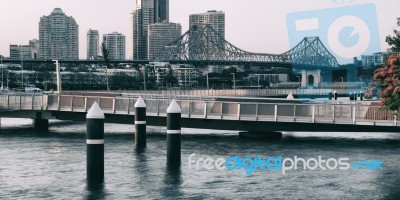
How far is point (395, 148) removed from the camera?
4159 cm

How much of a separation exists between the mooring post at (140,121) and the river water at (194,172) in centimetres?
61

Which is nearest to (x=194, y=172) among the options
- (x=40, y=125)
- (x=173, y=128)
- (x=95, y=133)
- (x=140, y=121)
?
(x=173, y=128)

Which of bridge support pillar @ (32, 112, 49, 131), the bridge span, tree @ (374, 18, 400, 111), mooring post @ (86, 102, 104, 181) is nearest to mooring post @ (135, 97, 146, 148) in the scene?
the bridge span

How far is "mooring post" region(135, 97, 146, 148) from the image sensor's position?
37875mm

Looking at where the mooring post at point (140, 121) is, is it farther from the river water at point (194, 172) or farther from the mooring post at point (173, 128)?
the mooring post at point (173, 128)

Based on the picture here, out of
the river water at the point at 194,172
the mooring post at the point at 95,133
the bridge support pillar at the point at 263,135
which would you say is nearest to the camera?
the mooring post at the point at 95,133

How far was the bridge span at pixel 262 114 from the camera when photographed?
41594mm

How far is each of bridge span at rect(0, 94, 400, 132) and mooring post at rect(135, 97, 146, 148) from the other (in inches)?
189

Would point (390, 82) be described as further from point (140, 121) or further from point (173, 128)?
point (140, 121)

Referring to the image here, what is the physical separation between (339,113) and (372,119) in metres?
2.13

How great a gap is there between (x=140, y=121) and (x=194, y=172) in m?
7.56

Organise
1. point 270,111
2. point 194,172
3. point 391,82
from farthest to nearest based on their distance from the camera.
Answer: point 270,111 → point 194,172 → point 391,82

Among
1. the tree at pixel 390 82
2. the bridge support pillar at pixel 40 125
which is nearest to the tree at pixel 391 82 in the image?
the tree at pixel 390 82

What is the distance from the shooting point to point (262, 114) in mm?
43469
